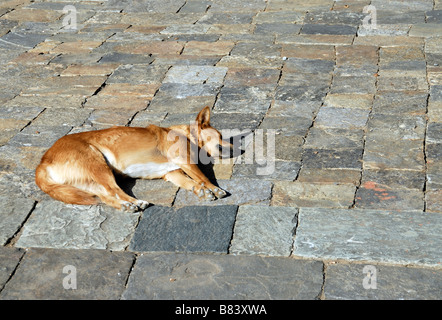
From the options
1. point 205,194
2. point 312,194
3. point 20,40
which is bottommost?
point 20,40

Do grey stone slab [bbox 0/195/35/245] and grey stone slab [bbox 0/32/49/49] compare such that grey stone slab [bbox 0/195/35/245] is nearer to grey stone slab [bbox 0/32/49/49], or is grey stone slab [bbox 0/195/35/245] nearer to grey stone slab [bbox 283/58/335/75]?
grey stone slab [bbox 283/58/335/75]

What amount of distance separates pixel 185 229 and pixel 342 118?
287cm

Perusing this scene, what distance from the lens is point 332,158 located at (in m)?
6.39

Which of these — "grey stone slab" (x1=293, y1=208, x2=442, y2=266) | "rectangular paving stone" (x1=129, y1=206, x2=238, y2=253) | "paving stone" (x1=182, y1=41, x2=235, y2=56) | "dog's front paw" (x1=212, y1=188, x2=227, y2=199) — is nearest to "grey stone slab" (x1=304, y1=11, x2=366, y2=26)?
"paving stone" (x1=182, y1=41, x2=235, y2=56)

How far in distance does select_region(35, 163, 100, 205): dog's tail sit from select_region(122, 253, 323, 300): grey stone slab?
0.87 meters

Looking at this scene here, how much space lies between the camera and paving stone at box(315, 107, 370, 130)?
715cm

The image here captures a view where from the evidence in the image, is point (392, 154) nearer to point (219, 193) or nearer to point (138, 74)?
point (219, 193)

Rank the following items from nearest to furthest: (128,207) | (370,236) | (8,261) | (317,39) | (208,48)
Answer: (8,261) → (370,236) → (128,207) → (208,48) → (317,39)

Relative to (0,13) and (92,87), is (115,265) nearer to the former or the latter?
(92,87)

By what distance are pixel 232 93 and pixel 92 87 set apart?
6.05 feet

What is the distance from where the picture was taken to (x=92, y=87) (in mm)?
8414

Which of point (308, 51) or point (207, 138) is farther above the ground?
point (207, 138)

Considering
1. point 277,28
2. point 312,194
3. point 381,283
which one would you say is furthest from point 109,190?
point 277,28
